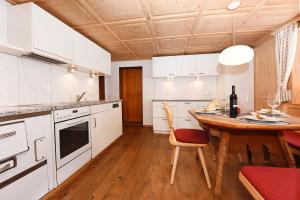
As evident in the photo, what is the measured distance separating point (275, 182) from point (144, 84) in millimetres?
4145

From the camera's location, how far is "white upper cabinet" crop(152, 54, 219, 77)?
12.8ft

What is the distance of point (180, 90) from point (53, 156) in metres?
3.59

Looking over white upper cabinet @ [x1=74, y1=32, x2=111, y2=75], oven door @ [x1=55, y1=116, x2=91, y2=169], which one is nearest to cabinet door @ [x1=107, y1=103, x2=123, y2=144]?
oven door @ [x1=55, y1=116, x2=91, y2=169]

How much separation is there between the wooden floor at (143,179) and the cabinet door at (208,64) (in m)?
2.12

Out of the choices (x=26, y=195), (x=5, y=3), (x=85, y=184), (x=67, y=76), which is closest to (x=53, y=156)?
(x=26, y=195)

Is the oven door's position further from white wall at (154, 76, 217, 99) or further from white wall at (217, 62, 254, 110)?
white wall at (217, 62, 254, 110)

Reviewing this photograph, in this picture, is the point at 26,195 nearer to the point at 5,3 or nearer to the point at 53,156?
the point at 53,156

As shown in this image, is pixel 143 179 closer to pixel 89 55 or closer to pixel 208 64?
pixel 89 55

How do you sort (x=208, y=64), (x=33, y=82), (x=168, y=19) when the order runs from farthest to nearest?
(x=208, y=64), (x=168, y=19), (x=33, y=82)

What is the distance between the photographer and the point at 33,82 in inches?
78.2

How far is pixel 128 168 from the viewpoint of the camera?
2092 mm

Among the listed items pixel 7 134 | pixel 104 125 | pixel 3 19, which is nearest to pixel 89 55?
pixel 3 19

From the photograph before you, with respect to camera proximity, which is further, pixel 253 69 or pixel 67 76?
pixel 253 69

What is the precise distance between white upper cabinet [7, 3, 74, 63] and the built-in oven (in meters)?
0.79
